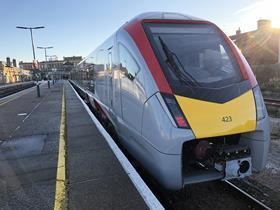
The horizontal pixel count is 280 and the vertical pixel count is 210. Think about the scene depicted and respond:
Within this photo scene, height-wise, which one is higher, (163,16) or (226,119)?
(163,16)

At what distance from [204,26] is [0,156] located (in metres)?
4.92

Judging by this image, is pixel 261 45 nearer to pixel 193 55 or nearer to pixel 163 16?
pixel 163 16

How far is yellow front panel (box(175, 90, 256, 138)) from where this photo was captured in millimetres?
4234

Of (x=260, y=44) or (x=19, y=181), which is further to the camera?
(x=260, y=44)

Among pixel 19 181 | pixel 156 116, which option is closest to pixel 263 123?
pixel 156 116

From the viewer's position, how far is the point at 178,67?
4.88m

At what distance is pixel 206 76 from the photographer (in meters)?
4.96

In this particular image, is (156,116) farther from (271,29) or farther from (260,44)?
(271,29)

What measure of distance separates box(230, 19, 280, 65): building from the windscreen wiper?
132 feet

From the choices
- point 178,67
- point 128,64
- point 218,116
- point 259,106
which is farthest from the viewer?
point 128,64

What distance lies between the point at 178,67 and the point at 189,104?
79 cm

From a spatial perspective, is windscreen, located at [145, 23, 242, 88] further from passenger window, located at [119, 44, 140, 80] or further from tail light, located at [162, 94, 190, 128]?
passenger window, located at [119, 44, 140, 80]

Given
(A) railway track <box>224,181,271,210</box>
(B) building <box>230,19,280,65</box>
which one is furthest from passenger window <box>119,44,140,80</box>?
(B) building <box>230,19,280,65</box>

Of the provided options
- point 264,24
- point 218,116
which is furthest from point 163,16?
point 264,24
